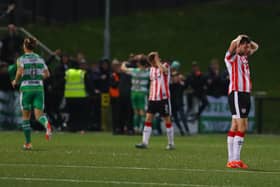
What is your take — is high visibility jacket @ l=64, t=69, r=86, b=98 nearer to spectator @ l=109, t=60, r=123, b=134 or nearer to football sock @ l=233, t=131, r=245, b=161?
spectator @ l=109, t=60, r=123, b=134

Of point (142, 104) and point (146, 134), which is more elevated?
point (142, 104)

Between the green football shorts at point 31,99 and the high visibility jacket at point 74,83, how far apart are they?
9.65 m

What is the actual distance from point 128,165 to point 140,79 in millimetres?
14622

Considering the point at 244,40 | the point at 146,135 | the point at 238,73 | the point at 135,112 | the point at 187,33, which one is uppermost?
the point at 187,33

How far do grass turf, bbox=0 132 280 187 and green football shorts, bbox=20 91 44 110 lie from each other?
0.90m

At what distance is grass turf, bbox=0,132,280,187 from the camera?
16469 mm

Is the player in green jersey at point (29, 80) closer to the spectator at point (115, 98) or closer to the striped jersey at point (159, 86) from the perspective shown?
the striped jersey at point (159, 86)

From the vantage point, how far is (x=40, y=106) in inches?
961

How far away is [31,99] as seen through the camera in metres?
24.4

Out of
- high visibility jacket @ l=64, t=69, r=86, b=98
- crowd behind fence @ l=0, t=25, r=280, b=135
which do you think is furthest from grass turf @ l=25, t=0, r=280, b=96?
high visibility jacket @ l=64, t=69, r=86, b=98

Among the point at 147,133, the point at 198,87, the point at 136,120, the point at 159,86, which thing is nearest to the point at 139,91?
the point at 136,120

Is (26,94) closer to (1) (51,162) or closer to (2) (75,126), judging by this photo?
(1) (51,162)

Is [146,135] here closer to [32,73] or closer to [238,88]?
[32,73]

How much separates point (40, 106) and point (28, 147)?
3.72 ft
